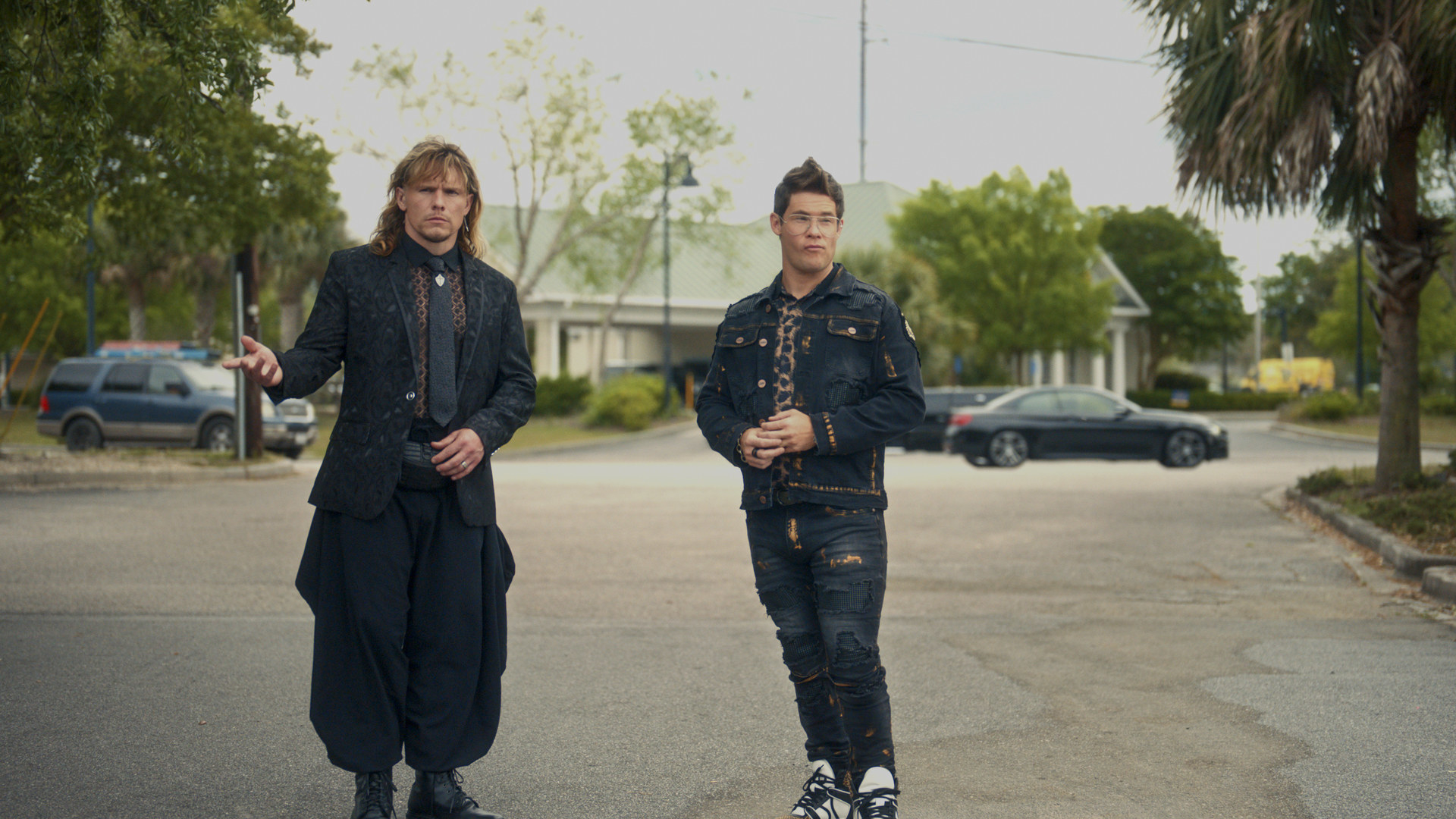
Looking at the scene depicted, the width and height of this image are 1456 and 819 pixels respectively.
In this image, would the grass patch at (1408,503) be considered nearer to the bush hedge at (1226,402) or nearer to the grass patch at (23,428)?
the grass patch at (23,428)

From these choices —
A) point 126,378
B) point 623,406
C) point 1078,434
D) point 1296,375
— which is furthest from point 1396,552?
point 1296,375

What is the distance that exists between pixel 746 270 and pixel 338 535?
4235 cm

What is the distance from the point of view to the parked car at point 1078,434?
20.7 meters

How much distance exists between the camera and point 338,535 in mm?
3557

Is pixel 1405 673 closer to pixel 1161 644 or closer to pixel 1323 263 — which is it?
pixel 1161 644

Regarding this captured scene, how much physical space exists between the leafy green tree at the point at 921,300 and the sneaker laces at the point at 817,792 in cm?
3403

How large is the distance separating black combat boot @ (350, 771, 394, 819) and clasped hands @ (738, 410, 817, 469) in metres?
1.37

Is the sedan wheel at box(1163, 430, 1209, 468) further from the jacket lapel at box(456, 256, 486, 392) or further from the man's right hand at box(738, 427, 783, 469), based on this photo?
the jacket lapel at box(456, 256, 486, 392)

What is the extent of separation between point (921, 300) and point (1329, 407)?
12.2 meters

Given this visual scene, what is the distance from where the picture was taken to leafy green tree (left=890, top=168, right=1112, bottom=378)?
42438 millimetres

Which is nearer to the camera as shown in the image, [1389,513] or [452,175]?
[452,175]

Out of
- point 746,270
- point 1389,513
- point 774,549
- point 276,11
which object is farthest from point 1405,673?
point 746,270

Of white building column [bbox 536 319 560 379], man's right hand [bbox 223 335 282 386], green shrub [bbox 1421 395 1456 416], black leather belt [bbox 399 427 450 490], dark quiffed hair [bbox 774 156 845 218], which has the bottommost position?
green shrub [bbox 1421 395 1456 416]

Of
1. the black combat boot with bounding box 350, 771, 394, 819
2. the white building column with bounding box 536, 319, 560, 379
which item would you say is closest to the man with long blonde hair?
the black combat boot with bounding box 350, 771, 394, 819
